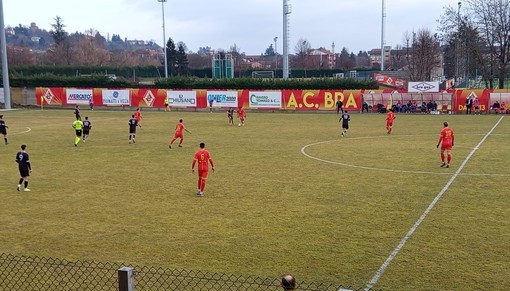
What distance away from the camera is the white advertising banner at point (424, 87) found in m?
51.5

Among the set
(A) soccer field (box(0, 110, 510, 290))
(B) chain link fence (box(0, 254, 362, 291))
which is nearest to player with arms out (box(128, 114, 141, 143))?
(A) soccer field (box(0, 110, 510, 290))

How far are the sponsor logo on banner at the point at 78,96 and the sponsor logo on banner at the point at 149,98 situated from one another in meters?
6.85

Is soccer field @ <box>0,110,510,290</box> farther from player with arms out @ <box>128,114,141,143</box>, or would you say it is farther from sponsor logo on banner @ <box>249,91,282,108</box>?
sponsor logo on banner @ <box>249,91,282,108</box>

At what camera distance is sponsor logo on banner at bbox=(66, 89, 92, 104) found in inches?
2443

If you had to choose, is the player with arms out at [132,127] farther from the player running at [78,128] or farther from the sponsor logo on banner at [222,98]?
the sponsor logo on banner at [222,98]

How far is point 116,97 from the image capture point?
202 feet

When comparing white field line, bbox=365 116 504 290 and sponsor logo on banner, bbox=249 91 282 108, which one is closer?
white field line, bbox=365 116 504 290

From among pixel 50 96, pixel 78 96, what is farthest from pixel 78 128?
pixel 50 96

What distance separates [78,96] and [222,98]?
1829 cm

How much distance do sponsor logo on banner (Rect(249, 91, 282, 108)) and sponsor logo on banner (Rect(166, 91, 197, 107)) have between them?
6.73 m

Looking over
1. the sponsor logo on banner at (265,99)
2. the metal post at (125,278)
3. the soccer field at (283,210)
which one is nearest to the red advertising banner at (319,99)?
the sponsor logo on banner at (265,99)

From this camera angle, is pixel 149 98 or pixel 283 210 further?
pixel 149 98

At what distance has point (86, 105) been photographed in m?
62.7

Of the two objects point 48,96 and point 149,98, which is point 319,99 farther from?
point 48,96
